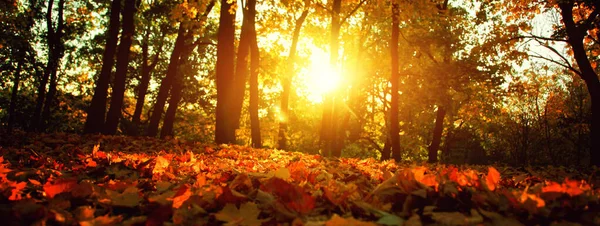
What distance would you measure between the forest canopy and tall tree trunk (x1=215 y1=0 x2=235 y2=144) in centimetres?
3

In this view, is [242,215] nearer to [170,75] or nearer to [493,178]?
[493,178]

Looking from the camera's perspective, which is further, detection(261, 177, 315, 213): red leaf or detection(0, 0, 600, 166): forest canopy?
detection(0, 0, 600, 166): forest canopy

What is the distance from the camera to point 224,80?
11.0 metres

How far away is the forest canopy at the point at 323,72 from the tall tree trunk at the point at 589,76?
0.04 metres

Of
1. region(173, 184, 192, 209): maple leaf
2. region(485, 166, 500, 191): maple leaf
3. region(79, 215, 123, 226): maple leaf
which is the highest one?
region(485, 166, 500, 191): maple leaf

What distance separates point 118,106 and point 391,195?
11.4m

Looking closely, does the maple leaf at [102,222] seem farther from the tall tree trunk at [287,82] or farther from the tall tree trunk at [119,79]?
the tall tree trunk at [287,82]

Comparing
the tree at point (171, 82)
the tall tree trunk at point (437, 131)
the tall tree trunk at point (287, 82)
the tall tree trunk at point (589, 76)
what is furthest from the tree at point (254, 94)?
the tall tree trunk at point (589, 76)

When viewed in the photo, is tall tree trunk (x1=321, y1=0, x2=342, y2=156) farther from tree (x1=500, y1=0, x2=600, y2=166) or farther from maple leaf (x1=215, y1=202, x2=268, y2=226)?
maple leaf (x1=215, y1=202, x2=268, y2=226)

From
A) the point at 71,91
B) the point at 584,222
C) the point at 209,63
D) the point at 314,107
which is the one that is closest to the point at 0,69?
the point at 71,91

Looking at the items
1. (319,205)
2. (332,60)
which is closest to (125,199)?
(319,205)

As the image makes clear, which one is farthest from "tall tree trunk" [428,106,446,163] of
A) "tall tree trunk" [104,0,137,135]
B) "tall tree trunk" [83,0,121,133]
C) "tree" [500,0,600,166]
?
"tall tree trunk" [83,0,121,133]

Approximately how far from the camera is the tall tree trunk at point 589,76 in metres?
11.3

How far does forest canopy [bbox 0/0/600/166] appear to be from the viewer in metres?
11.8
